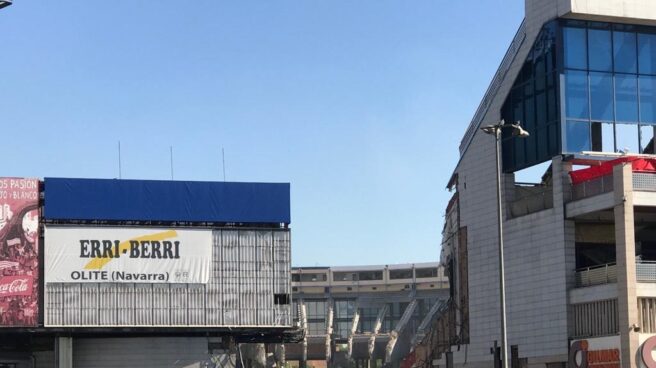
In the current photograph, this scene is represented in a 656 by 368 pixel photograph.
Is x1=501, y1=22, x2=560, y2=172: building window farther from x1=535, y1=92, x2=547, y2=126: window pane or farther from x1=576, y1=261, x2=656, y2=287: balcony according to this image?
x1=576, y1=261, x2=656, y2=287: balcony

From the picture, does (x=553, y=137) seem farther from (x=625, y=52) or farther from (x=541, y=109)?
(x=625, y=52)

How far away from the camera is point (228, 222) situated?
86812 millimetres

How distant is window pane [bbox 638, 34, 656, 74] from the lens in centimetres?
7356

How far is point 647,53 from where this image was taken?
73812mm

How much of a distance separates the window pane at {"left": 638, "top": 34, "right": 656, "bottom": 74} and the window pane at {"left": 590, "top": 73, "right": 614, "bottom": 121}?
290cm

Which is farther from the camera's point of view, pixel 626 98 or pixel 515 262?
pixel 515 262

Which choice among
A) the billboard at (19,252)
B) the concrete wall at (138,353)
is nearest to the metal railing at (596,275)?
the concrete wall at (138,353)

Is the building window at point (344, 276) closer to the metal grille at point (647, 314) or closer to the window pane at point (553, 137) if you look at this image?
the window pane at point (553, 137)

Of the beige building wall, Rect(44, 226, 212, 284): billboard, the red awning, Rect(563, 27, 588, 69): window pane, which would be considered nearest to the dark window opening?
Rect(44, 226, 212, 284): billboard

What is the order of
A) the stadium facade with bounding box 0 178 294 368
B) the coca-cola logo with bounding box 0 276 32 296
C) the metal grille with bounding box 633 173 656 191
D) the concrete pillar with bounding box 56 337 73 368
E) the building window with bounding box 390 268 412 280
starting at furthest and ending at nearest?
the building window with bounding box 390 268 412 280 < the concrete pillar with bounding box 56 337 73 368 < the stadium facade with bounding box 0 178 294 368 < the coca-cola logo with bounding box 0 276 32 296 < the metal grille with bounding box 633 173 656 191

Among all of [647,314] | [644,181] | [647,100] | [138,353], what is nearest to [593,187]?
[644,181]

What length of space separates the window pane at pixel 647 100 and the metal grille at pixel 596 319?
13.7 meters

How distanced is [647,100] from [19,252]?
4454cm

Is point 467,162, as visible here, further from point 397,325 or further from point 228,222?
point 397,325
